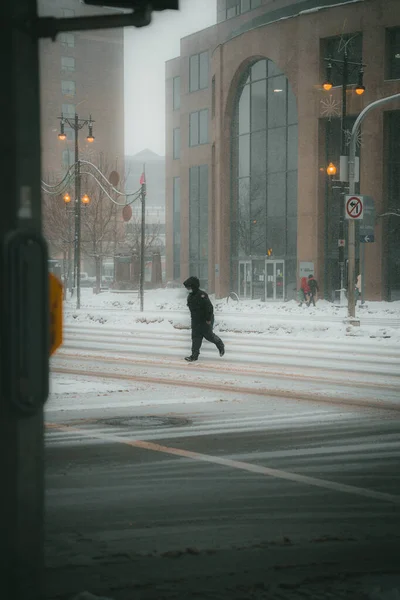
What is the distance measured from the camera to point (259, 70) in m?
54.0

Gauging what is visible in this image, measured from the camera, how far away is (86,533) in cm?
610

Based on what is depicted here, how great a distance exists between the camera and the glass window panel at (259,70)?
53562mm

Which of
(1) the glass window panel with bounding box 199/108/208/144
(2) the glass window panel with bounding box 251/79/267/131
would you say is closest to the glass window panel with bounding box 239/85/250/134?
(2) the glass window panel with bounding box 251/79/267/131

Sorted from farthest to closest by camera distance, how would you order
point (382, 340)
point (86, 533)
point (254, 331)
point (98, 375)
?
1. point (254, 331)
2. point (382, 340)
3. point (98, 375)
4. point (86, 533)

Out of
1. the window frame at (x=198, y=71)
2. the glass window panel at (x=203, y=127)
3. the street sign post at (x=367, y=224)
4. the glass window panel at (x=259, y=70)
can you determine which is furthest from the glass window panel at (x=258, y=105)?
the street sign post at (x=367, y=224)

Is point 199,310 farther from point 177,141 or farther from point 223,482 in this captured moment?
point 177,141

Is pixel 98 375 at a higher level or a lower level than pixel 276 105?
lower

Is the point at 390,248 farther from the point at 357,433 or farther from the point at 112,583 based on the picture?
the point at 112,583

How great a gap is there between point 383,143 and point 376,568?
147 ft

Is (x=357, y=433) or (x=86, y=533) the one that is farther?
(x=357, y=433)

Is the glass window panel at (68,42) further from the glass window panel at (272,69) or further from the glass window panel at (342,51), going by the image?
the glass window panel at (342,51)

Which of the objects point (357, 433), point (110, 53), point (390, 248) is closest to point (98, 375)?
point (357, 433)

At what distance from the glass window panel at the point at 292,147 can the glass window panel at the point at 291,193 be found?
0.39 meters

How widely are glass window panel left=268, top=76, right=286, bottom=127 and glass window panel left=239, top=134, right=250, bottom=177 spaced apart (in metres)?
2.31
